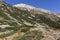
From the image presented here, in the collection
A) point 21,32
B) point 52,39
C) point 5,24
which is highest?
point 5,24

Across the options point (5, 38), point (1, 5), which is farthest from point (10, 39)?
point (1, 5)

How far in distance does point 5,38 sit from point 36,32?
4.47 metres

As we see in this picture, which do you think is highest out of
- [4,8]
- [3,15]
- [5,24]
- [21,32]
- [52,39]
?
[4,8]

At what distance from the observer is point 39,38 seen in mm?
28531

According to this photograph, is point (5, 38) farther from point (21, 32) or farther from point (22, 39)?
point (22, 39)

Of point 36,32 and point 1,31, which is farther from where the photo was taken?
point 1,31

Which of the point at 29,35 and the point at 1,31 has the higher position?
the point at 1,31

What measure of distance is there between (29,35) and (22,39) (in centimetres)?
125

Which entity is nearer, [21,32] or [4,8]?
[21,32]

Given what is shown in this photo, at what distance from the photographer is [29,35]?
2758 cm

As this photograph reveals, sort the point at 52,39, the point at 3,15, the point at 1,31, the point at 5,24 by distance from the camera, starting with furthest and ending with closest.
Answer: the point at 3,15 → the point at 5,24 → the point at 1,31 → the point at 52,39

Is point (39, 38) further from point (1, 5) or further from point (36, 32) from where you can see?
point (1, 5)

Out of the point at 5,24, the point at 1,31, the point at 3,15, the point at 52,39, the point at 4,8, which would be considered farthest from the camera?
the point at 4,8

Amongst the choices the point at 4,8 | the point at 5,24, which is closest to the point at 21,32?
the point at 5,24
